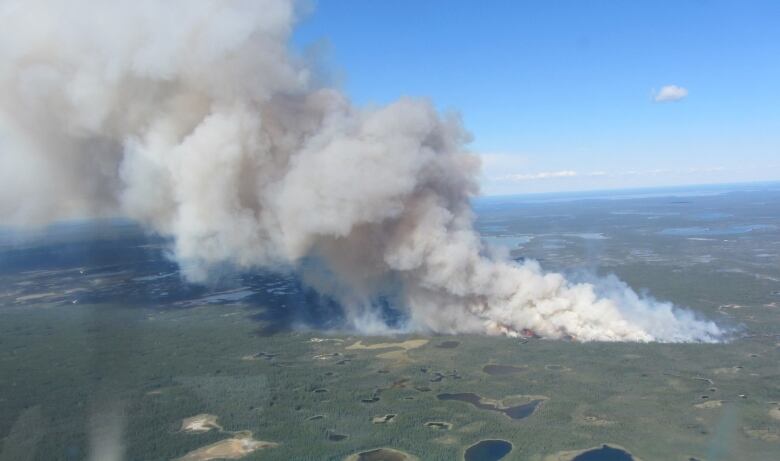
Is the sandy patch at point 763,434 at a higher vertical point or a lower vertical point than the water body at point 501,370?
lower

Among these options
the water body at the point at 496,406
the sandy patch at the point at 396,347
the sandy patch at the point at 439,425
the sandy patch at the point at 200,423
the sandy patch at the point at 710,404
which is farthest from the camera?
the sandy patch at the point at 396,347

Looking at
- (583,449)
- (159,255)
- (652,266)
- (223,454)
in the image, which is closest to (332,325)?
(223,454)

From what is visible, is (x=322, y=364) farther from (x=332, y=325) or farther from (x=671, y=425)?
(x=671, y=425)

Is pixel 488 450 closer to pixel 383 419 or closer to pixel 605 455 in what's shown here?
pixel 605 455

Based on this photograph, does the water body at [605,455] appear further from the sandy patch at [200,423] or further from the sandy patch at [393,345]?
the sandy patch at [200,423]

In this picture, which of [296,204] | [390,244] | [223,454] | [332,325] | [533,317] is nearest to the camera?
[223,454]

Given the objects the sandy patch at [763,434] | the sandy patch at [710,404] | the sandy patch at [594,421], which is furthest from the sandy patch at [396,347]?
the sandy patch at [763,434]
